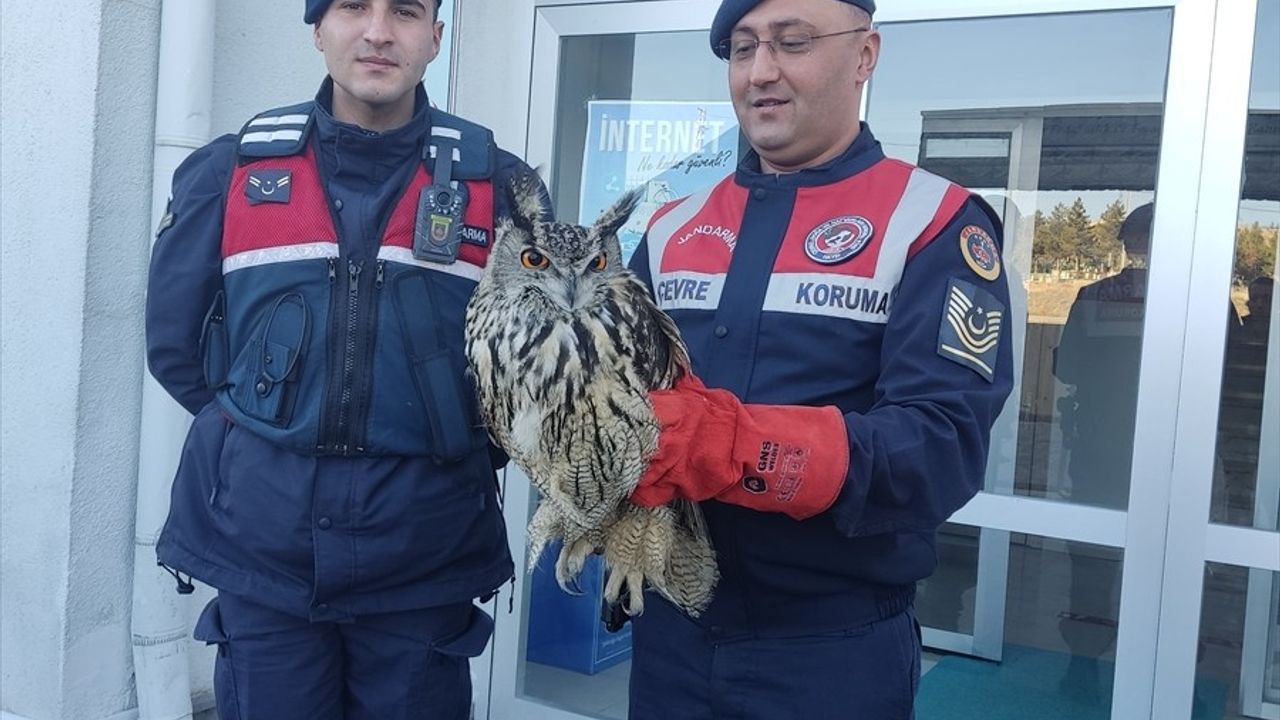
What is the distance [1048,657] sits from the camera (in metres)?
3.30

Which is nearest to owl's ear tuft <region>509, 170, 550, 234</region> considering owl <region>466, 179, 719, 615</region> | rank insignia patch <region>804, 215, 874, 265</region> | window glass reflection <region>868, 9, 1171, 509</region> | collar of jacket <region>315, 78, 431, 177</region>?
owl <region>466, 179, 719, 615</region>

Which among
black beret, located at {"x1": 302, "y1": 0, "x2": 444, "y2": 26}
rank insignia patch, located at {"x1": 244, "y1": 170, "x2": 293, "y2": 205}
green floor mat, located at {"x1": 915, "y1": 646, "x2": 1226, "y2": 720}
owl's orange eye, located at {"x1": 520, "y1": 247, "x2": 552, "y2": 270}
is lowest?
green floor mat, located at {"x1": 915, "y1": 646, "x2": 1226, "y2": 720}

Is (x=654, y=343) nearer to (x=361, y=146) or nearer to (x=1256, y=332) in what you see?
(x=361, y=146)

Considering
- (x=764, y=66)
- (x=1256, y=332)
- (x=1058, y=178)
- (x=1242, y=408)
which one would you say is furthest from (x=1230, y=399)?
(x=764, y=66)

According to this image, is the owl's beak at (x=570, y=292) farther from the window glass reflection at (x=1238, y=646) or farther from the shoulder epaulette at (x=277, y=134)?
the window glass reflection at (x=1238, y=646)

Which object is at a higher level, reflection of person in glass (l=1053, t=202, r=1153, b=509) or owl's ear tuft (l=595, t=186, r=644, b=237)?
owl's ear tuft (l=595, t=186, r=644, b=237)

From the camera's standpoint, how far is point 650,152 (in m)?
3.76

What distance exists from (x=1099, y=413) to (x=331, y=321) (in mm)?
2216

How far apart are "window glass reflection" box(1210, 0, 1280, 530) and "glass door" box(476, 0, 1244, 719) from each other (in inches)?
5.6

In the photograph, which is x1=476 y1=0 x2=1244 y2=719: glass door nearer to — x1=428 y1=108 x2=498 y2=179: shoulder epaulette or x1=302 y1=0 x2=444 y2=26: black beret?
x1=428 y1=108 x2=498 y2=179: shoulder epaulette

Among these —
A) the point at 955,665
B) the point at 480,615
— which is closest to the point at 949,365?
the point at 480,615

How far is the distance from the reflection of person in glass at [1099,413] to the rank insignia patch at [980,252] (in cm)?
146

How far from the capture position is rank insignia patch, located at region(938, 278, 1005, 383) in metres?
1.64

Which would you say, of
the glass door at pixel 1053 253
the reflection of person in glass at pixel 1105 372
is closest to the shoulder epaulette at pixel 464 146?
the glass door at pixel 1053 253
